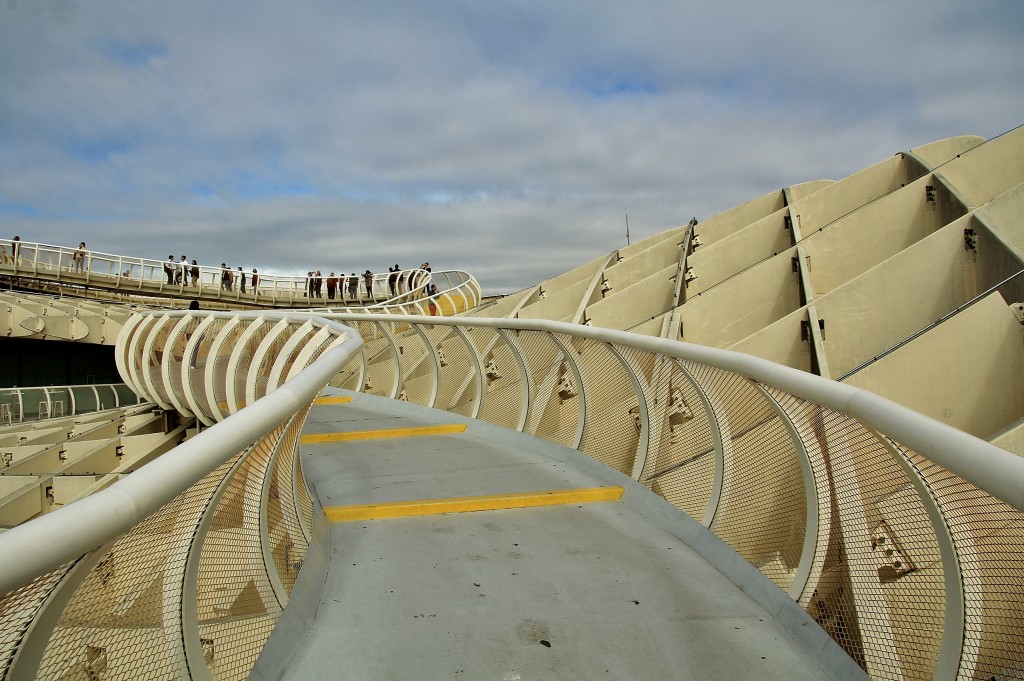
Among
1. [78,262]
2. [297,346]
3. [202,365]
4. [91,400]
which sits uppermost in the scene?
[78,262]

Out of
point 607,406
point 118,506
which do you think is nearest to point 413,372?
point 607,406

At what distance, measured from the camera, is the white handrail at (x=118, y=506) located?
45.2 inches

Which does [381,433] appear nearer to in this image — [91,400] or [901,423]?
[901,423]

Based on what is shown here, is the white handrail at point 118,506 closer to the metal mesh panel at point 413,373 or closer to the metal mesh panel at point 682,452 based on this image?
the metal mesh panel at point 682,452

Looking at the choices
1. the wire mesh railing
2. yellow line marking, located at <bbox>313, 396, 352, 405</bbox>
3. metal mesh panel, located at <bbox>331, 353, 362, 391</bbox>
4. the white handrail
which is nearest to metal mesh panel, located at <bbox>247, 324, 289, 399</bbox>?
yellow line marking, located at <bbox>313, 396, 352, 405</bbox>

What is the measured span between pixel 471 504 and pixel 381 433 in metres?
3.01


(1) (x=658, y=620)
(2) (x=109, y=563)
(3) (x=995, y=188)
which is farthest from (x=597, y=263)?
(2) (x=109, y=563)

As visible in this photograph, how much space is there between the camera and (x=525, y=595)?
328cm

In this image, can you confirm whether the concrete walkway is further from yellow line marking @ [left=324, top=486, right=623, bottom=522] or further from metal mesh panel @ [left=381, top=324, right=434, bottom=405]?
metal mesh panel @ [left=381, top=324, right=434, bottom=405]

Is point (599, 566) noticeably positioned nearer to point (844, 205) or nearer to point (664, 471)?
point (664, 471)

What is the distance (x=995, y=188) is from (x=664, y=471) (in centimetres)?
1173

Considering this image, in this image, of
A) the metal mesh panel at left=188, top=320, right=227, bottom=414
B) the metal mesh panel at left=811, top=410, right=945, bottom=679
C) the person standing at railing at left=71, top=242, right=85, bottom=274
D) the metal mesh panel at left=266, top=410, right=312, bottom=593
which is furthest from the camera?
the person standing at railing at left=71, top=242, right=85, bottom=274

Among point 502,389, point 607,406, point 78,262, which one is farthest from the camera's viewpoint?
point 78,262

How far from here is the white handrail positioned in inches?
45.2
